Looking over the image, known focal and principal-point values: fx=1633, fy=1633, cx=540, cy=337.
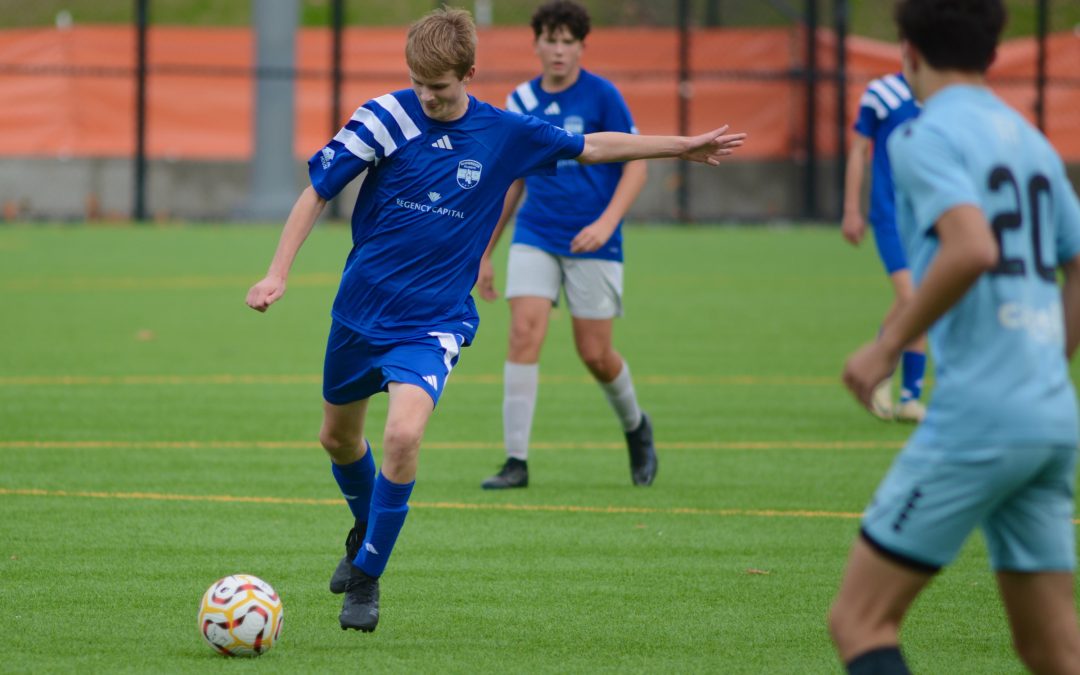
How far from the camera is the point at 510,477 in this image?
7910 millimetres

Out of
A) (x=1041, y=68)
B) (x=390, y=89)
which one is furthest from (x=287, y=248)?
(x=1041, y=68)

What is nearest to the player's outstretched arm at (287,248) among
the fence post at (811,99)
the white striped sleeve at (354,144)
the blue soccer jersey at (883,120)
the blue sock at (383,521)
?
the white striped sleeve at (354,144)

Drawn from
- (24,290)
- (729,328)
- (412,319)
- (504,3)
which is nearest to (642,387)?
(729,328)

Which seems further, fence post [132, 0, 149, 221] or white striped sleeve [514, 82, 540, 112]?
fence post [132, 0, 149, 221]

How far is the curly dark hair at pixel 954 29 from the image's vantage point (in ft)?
11.2

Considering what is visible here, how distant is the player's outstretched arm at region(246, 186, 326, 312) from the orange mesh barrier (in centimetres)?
2215

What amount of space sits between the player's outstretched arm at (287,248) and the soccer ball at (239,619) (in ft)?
2.85

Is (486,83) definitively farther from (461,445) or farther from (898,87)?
(461,445)

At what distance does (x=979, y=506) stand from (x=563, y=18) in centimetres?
495

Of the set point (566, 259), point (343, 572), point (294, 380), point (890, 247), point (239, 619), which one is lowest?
point (294, 380)

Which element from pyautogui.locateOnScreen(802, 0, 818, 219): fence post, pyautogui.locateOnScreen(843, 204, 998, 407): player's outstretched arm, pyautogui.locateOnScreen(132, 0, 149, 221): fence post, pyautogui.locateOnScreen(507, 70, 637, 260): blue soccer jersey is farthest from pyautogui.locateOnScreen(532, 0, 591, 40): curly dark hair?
pyautogui.locateOnScreen(802, 0, 818, 219): fence post

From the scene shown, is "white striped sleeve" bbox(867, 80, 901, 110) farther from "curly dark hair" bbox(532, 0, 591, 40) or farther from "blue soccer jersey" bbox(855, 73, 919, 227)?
"curly dark hair" bbox(532, 0, 591, 40)

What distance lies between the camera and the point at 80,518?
6996 mm

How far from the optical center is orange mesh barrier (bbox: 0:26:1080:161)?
90.7 feet
